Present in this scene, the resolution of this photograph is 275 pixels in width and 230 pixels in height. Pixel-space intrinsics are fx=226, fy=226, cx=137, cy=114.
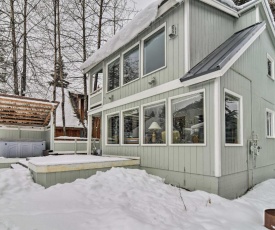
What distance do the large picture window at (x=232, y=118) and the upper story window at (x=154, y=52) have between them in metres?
2.06

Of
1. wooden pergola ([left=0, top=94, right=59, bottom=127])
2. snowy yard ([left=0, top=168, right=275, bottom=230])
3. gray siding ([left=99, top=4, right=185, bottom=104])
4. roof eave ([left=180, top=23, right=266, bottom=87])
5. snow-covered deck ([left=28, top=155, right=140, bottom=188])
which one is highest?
gray siding ([left=99, top=4, right=185, bottom=104])

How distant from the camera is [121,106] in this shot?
8273mm

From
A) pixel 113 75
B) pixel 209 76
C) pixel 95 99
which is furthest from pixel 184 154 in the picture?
pixel 95 99

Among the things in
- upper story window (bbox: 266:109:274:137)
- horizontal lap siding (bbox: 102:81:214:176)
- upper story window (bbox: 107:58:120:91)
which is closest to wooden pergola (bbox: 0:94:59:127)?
upper story window (bbox: 107:58:120:91)

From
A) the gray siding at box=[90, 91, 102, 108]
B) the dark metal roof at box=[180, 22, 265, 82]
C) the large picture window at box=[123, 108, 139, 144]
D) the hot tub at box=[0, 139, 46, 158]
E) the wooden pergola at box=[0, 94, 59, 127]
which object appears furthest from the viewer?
the gray siding at box=[90, 91, 102, 108]

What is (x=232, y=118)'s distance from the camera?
5.46 m

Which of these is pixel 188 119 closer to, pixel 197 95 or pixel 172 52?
pixel 197 95

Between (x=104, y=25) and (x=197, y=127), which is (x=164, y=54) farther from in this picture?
(x=104, y=25)

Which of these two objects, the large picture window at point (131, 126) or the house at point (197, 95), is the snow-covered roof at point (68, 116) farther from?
the house at point (197, 95)

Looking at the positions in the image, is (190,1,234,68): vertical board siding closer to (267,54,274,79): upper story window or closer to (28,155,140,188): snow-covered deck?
(267,54,274,79): upper story window

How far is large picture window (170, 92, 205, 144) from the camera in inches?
205

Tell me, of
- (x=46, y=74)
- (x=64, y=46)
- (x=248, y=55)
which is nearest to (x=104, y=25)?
(x=64, y=46)

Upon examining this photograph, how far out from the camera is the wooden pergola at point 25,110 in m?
9.12

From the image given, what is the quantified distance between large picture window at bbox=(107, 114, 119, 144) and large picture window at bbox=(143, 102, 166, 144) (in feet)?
5.94
